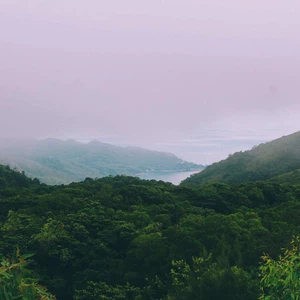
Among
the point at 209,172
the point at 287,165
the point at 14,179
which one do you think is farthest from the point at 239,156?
the point at 14,179

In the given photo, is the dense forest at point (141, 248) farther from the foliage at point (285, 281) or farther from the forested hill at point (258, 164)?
the forested hill at point (258, 164)

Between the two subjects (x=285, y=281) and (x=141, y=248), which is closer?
(x=285, y=281)

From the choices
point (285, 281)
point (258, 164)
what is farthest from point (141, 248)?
point (258, 164)

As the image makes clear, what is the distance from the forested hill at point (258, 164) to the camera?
262ft

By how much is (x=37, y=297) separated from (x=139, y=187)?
91.0 feet

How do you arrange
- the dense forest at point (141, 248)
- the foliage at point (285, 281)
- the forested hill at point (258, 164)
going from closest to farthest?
the foliage at point (285, 281) < the dense forest at point (141, 248) < the forested hill at point (258, 164)

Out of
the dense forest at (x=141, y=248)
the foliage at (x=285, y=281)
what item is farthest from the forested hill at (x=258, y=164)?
the foliage at (x=285, y=281)

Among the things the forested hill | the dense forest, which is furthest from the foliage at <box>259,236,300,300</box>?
the forested hill

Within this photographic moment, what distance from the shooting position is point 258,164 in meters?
89.6

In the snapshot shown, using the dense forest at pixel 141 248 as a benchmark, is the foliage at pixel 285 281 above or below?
above

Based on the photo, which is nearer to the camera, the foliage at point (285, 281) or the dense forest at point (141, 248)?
the foliage at point (285, 281)

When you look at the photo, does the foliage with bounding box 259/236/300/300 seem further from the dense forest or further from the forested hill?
the forested hill

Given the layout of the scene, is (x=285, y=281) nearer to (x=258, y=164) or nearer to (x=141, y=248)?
(x=141, y=248)

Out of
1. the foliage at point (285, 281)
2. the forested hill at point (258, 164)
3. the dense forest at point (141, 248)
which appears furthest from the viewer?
the forested hill at point (258, 164)
